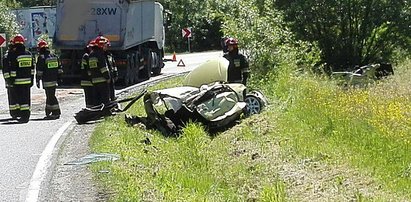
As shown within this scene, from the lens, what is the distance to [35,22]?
165 feet

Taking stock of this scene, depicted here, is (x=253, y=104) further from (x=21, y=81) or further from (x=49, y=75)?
(x=21, y=81)

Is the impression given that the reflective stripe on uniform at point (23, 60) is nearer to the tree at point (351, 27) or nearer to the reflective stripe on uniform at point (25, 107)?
the reflective stripe on uniform at point (25, 107)

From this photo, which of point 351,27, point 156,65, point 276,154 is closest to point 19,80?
point 276,154

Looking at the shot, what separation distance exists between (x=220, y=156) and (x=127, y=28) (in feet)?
49.2

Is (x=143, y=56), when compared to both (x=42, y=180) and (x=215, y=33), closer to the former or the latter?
(x=42, y=180)

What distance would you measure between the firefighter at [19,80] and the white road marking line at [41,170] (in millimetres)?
2835

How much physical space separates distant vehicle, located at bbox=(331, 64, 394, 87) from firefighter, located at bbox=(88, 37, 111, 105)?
9.62m

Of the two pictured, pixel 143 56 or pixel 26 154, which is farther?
pixel 143 56

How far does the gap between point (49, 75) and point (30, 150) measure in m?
5.07

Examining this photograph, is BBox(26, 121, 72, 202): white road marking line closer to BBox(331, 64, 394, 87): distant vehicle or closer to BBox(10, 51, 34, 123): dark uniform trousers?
BBox(10, 51, 34, 123): dark uniform trousers

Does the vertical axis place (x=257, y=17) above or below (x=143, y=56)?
above

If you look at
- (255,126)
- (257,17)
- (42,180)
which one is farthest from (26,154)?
(257,17)

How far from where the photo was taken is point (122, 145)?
1188 centimetres

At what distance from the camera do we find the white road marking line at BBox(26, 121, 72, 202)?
880 cm
